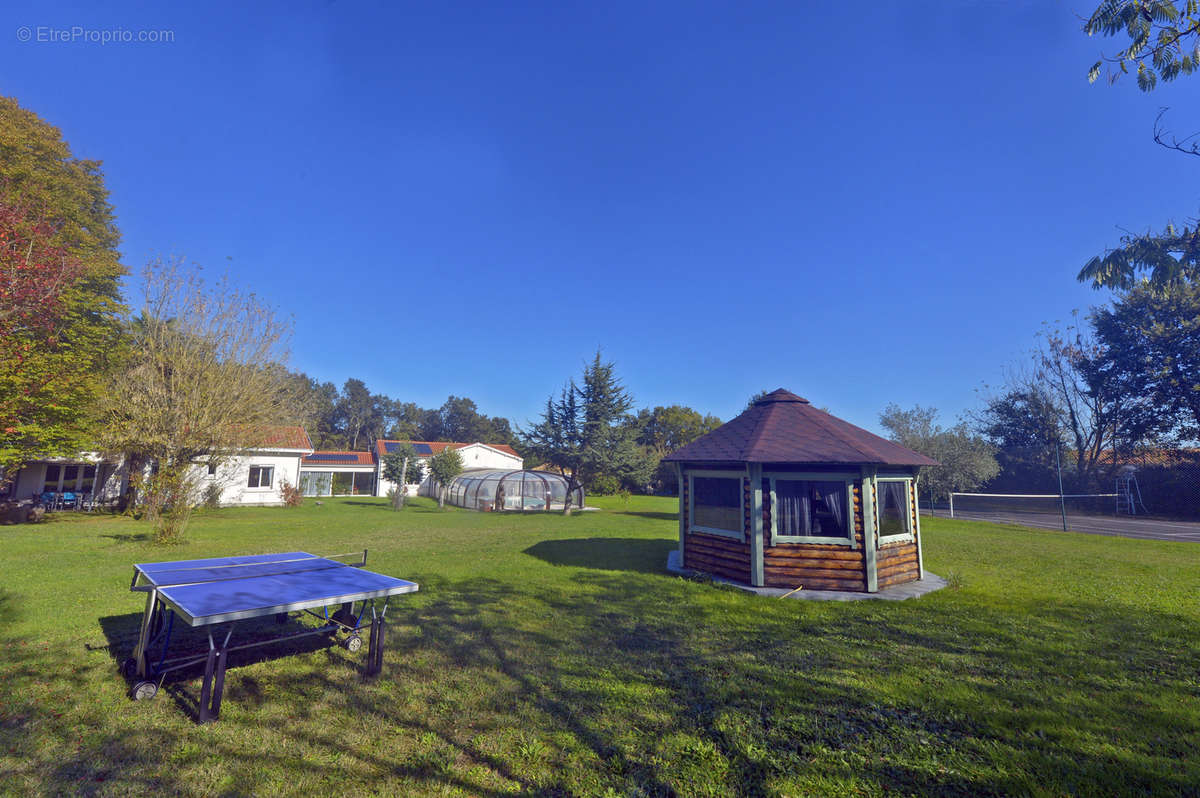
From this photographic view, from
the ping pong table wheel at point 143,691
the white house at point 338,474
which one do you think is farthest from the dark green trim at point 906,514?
the white house at point 338,474

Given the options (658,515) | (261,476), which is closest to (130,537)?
(261,476)

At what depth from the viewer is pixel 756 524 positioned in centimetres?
1016

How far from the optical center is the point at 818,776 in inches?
157

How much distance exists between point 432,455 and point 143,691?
121ft

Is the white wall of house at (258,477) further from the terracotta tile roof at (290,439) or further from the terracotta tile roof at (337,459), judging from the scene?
the terracotta tile roof at (337,459)

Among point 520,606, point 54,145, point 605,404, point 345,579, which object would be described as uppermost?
point 54,145

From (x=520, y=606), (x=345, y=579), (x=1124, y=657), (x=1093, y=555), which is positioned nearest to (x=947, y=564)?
(x=1093, y=555)

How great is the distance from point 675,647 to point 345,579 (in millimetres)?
4671

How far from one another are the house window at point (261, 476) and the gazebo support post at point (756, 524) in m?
31.3

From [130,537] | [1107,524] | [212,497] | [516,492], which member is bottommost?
[130,537]

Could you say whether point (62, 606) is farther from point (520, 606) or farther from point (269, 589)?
point (520, 606)

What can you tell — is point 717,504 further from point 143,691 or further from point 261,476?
point 261,476

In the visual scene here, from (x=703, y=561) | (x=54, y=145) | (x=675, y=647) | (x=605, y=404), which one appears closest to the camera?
(x=675, y=647)

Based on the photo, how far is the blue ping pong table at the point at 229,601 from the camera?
15.1 feet
